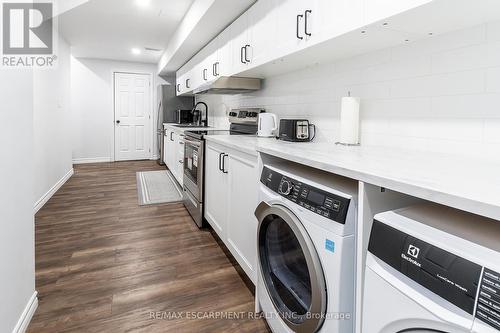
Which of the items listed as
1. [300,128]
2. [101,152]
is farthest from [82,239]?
[101,152]

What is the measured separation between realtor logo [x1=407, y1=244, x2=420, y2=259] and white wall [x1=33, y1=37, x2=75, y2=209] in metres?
3.87

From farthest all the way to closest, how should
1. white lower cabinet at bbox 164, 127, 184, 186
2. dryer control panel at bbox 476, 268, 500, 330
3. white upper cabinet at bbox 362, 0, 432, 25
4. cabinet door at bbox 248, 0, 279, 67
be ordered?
white lower cabinet at bbox 164, 127, 184, 186, cabinet door at bbox 248, 0, 279, 67, white upper cabinet at bbox 362, 0, 432, 25, dryer control panel at bbox 476, 268, 500, 330

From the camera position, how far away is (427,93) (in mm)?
1397

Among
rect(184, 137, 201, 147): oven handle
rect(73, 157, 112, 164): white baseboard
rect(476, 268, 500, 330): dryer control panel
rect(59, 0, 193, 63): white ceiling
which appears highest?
rect(59, 0, 193, 63): white ceiling

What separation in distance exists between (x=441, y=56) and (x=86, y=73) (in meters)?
7.17

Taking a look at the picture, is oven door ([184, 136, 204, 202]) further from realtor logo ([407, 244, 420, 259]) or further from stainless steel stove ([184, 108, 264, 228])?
realtor logo ([407, 244, 420, 259])

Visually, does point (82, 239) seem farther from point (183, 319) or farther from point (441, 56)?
point (441, 56)

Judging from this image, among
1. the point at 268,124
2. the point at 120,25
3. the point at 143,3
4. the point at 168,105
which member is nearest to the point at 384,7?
the point at 268,124

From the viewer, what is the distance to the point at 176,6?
137 inches

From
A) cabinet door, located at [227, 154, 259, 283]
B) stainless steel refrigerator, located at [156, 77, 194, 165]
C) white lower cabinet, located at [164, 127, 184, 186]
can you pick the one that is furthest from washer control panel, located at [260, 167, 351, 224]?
stainless steel refrigerator, located at [156, 77, 194, 165]

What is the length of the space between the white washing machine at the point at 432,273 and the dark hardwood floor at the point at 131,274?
102 cm

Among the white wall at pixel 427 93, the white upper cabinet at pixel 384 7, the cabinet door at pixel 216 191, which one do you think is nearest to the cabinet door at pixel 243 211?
the cabinet door at pixel 216 191

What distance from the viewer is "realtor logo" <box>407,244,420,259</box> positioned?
64 cm

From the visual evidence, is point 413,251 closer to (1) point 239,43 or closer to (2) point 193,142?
(1) point 239,43
